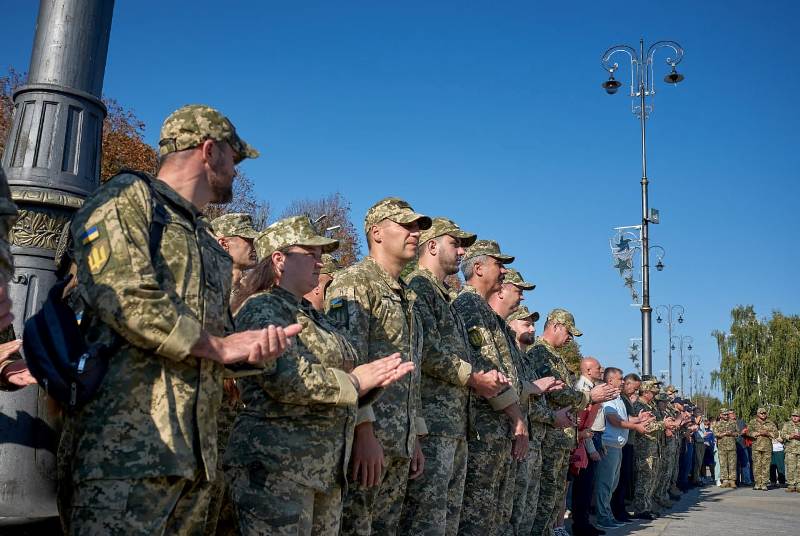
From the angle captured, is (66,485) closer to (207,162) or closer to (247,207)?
(207,162)

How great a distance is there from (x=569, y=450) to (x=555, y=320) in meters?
1.47

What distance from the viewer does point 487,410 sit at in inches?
241

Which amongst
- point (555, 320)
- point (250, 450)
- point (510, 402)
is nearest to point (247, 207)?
point (555, 320)

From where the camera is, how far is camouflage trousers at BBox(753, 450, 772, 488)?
22312 millimetres

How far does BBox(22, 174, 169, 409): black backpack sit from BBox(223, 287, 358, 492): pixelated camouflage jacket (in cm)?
94

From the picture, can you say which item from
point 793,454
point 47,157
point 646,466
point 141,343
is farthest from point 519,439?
point 793,454

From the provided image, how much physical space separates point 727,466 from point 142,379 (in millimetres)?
24689

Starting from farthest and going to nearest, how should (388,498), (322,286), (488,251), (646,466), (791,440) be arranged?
1. (791,440)
2. (646,466)
3. (488,251)
4. (322,286)
5. (388,498)

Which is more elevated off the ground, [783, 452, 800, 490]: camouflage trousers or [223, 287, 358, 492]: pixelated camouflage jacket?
[223, 287, 358, 492]: pixelated camouflage jacket

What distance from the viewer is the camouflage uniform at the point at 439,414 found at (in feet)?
16.1

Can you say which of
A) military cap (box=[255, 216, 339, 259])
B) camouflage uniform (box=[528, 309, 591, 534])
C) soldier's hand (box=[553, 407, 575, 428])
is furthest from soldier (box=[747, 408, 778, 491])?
military cap (box=[255, 216, 339, 259])

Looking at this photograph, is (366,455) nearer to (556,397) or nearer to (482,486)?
(482,486)

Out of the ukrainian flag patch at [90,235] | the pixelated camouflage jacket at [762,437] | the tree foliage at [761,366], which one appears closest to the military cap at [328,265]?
the ukrainian flag patch at [90,235]

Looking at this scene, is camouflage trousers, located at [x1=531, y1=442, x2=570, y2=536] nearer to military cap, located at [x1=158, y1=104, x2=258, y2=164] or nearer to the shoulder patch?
the shoulder patch
